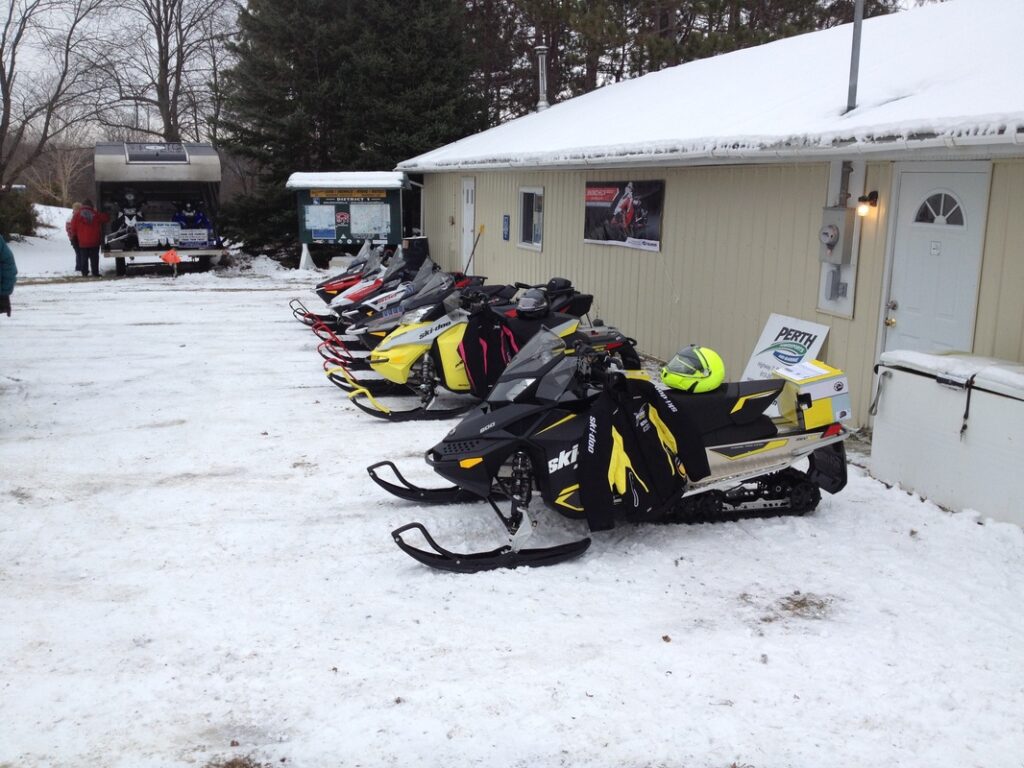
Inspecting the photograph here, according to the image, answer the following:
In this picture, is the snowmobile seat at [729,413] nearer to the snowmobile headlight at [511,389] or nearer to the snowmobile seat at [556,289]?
the snowmobile headlight at [511,389]

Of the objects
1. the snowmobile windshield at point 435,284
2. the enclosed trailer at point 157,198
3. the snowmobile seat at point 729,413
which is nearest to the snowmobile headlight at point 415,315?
the snowmobile windshield at point 435,284

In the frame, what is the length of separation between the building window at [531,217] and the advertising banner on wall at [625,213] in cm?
178

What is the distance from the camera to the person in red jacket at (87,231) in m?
17.2

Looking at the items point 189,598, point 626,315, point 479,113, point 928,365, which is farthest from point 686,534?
point 479,113

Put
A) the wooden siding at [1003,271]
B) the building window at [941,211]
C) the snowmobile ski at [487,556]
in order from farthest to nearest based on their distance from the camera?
the building window at [941,211] → the wooden siding at [1003,271] → the snowmobile ski at [487,556]

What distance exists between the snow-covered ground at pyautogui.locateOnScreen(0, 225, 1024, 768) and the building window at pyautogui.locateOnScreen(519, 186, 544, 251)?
712 centimetres

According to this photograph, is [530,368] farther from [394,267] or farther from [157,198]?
[157,198]

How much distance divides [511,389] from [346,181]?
1397 centimetres

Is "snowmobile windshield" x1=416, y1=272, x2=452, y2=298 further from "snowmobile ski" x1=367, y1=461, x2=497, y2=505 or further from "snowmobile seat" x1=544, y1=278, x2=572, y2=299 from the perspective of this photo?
"snowmobile ski" x1=367, y1=461, x2=497, y2=505

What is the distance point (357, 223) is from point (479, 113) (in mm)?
6593

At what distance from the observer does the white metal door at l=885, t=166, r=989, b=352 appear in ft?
17.9

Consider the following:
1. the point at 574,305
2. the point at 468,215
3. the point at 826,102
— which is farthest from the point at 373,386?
the point at 468,215

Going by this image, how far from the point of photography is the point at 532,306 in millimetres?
7051

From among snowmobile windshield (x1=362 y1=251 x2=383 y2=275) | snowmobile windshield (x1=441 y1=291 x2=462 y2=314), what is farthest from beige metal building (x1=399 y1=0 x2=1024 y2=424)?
snowmobile windshield (x1=441 y1=291 x2=462 y2=314)
